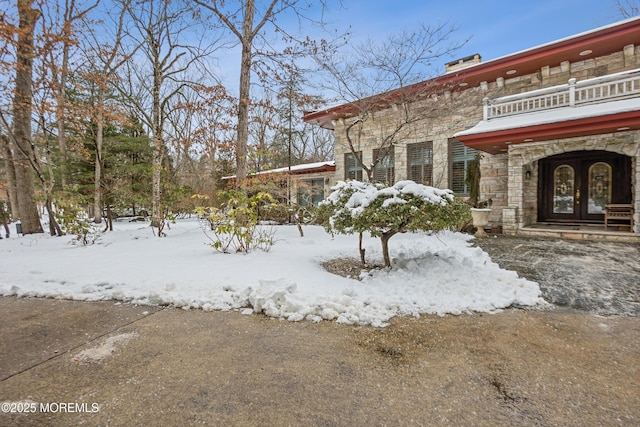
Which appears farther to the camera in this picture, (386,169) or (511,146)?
(386,169)

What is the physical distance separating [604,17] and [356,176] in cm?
1095

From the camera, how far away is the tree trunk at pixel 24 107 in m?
7.21

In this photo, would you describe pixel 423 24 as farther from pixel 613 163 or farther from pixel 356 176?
pixel 613 163

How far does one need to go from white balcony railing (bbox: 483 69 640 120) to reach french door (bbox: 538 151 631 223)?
1.91 m

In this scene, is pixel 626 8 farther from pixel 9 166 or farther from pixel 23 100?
pixel 9 166

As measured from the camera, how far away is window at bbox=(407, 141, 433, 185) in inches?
395

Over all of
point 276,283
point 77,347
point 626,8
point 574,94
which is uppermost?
point 626,8

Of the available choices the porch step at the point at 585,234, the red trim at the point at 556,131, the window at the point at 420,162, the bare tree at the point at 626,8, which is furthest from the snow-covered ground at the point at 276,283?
the bare tree at the point at 626,8

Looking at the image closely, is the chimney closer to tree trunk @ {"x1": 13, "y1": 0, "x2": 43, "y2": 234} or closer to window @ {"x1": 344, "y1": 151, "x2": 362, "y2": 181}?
window @ {"x1": 344, "y1": 151, "x2": 362, "y2": 181}

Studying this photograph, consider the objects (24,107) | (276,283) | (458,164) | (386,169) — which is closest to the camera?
(276,283)

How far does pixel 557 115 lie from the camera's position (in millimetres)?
6570

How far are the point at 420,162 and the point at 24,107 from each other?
1174 cm

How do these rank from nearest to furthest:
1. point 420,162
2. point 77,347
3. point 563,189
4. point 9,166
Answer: point 77,347 < point 563,189 < point 420,162 < point 9,166

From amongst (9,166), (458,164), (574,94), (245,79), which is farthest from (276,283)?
(9,166)
